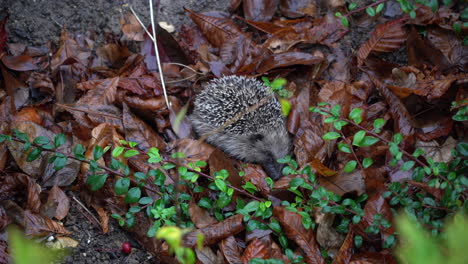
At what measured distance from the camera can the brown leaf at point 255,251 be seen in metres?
3.04

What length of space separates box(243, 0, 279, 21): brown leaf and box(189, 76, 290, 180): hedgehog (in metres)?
0.97

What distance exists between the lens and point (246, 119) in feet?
14.1

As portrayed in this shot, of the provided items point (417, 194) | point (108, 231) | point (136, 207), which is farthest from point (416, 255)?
point (108, 231)

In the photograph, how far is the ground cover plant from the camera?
117 inches

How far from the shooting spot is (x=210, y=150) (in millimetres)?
4039

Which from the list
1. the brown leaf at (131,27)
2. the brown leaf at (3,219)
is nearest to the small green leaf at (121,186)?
the brown leaf at (3,219)

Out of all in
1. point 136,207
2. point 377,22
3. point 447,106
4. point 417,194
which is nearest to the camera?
point 417,194

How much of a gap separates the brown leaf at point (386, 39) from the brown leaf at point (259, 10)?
1.20 m

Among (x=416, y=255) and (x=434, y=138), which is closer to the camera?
(x=416, y=255)

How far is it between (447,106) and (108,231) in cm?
313

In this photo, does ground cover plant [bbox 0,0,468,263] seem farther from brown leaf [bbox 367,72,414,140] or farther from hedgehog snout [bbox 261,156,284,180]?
hedgehog snout [bbox 261,156,284,180]

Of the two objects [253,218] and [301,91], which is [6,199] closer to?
[253,218]

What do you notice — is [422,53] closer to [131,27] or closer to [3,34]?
[131,27]

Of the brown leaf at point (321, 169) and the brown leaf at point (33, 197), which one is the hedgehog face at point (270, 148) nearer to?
the brown leaf at point (321, 169)
